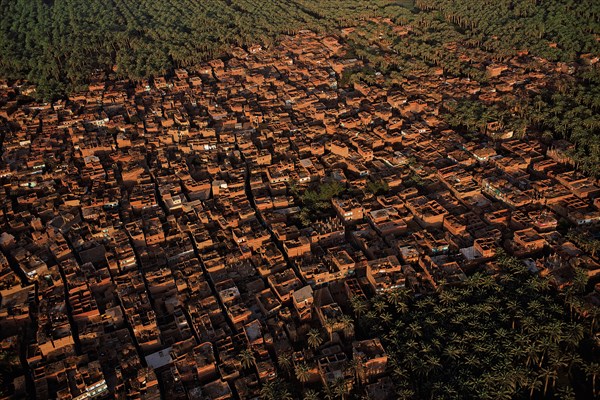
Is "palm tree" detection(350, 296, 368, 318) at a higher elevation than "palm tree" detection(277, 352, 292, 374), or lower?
higher

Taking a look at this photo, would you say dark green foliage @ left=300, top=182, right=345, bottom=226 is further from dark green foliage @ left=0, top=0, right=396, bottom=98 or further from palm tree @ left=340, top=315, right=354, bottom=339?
dark green foliage @ left=0, top=0, right=396, bottom=98

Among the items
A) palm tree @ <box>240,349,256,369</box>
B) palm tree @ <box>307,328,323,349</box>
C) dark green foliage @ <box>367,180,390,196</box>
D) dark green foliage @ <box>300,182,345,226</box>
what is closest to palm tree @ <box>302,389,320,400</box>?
palm tree @ <box>307,328,323,349</box>

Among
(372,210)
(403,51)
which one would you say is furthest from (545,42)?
(372,210)

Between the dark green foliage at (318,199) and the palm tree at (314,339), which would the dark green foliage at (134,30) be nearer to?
the dark green foliage at (318,199)

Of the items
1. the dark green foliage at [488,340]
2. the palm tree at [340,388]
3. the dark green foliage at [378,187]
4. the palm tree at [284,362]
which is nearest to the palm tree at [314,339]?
the palm tree at [284,362]

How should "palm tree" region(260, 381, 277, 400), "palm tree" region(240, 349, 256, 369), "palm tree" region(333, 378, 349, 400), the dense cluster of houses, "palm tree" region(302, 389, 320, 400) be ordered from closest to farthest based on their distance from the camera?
"palm tree" region(302, 389, 320, 400) < "palm tree" region(260, 381, 277, 400) < "palm tree" region(333, 378, 349, 400) < "palm tree" region(240, 349, 256, 369) < the dense cluster of houses

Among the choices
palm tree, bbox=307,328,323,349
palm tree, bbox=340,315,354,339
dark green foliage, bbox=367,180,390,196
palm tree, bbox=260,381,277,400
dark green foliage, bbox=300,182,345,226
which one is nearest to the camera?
palm tree, bbox=260,381,277,400
